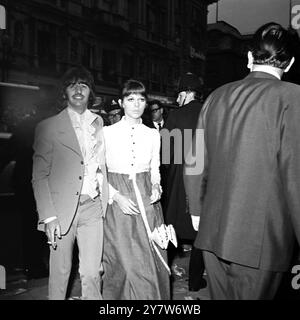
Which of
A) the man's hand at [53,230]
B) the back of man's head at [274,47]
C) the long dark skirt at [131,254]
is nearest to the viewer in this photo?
the back of man's head at [274,47]

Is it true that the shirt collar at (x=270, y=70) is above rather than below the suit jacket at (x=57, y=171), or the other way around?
above

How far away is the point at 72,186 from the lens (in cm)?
293

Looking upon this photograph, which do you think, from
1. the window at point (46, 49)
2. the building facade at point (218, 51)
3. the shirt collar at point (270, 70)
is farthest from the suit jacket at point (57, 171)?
the window at point (46, 49)

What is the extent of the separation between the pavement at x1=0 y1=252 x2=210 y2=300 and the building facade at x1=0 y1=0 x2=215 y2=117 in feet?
33.8

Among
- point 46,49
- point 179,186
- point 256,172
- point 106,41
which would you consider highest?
point 106,41

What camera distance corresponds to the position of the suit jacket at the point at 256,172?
1.93 metres

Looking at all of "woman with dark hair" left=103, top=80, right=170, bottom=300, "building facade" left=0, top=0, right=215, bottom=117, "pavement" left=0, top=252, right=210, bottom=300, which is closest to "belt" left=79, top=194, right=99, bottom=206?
"woman with dark hair" left=103, top=80, right=170, bottom=300

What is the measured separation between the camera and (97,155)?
10.3 feet

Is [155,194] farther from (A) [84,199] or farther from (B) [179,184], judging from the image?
(B) [179,184]

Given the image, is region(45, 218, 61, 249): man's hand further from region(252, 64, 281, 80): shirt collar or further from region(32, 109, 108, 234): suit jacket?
region(252, 64, 281, 80): shirt collar

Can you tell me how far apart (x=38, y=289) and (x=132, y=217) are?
Result: 5.01 feet

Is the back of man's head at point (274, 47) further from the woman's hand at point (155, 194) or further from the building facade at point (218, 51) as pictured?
the building facade at point (218, 51)

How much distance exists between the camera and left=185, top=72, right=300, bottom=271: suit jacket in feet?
6.33

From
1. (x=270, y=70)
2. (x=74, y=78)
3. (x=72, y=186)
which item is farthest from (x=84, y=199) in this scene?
(x=270, y=70)
